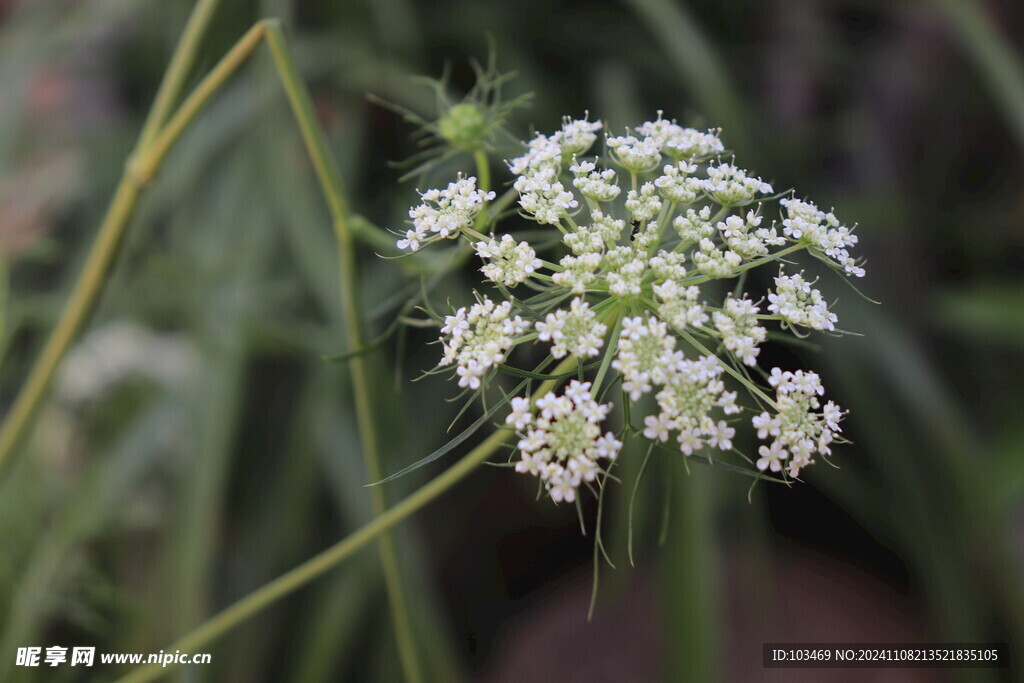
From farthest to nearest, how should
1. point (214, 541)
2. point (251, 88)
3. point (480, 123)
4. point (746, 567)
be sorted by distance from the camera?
1. point (251, 88)
2. point (746, 567)
3. point (214, 541)
4. point (480, 123)

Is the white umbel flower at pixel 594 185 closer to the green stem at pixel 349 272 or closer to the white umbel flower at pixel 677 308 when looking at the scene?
the white umbel flower at pixel 677 308

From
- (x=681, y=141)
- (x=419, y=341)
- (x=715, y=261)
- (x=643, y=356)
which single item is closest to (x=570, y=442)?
(x=643, y=356)

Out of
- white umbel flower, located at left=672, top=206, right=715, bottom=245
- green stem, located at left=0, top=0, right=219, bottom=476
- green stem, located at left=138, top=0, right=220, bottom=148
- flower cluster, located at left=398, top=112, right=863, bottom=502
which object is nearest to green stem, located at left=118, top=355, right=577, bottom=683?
flower cluster, located at left=398, top=112, right=863, bottom=502

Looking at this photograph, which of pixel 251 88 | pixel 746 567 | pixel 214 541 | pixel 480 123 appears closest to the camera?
pixel 480 123

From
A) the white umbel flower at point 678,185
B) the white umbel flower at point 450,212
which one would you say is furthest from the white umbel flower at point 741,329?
the white umbel flower at point 450,212

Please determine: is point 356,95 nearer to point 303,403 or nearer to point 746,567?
point 303,403

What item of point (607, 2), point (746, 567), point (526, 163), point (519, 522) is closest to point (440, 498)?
point (519, 522)

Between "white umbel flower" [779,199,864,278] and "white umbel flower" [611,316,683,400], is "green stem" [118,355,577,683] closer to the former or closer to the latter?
"white umbel flower" [611,316,683,400]
